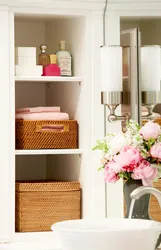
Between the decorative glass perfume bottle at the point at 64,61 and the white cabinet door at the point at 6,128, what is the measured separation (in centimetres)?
29

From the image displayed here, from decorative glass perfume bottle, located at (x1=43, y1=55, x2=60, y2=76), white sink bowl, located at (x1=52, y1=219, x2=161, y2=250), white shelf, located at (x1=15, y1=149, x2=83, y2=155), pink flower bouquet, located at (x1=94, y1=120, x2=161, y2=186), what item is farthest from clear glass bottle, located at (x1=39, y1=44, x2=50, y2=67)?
white sink bowl, located at (x1=52, y1=219, x2=161, y2=250)

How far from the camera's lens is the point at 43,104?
4.04 metres

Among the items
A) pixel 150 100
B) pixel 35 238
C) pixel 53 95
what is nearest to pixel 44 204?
pixel 35 238

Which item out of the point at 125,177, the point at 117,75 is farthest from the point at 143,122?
the point at 125,177

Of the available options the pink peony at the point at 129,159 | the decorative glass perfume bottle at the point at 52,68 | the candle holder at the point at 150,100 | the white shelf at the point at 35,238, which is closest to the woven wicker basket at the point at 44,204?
the white shelf at the point at 35,238

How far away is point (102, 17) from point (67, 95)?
480 mm

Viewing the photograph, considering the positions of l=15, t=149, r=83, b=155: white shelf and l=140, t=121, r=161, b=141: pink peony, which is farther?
l=15, t=149, r=83, b=155: white shelf

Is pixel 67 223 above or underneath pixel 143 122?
underneath

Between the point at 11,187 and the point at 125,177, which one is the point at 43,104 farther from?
the point at 125,177

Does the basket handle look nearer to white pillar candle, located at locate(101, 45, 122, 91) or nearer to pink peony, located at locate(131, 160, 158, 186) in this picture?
white pillar candle, located at locate(101, 45, 122, 91)

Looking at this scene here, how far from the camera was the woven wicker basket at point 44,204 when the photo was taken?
3570mm

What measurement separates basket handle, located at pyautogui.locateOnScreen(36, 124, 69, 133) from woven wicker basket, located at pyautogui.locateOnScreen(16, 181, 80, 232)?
0.86 ft

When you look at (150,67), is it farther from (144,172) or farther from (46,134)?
(46,134)

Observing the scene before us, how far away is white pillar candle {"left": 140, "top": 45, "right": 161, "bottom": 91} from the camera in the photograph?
2.87 metres
